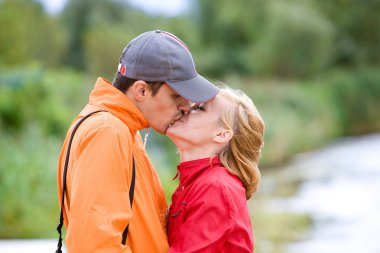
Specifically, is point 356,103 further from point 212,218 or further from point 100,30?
point 212,218

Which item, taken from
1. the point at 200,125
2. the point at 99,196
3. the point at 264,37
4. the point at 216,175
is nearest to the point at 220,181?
the point at 216,175

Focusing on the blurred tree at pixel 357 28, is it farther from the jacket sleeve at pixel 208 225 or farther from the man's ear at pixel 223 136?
the jacket sleeve at pixel 208 225

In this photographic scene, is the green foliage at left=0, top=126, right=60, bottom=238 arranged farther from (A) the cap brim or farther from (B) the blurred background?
(A) the cap brim

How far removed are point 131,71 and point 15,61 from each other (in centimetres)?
1225

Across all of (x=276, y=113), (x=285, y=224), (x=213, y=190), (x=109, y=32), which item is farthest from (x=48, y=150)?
(x=109, y=32)

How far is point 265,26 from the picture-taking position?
2566 centimetres

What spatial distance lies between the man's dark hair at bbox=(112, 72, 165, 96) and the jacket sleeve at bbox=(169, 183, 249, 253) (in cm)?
41

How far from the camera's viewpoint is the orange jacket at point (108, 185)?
80.4 inches

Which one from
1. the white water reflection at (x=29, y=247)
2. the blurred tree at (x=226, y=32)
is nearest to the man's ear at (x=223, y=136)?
the white water reflection at (x=29, y=247)

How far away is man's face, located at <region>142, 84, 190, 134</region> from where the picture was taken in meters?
2.32

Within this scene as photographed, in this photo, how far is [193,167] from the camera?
2.55 m

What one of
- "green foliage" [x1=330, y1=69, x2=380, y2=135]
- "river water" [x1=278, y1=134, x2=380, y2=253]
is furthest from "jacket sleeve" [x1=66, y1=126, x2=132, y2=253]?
"green foliage" [x1=330, y1=69, x2=380, y2=135]

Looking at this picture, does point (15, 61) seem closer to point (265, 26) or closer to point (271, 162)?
point (271, 162)

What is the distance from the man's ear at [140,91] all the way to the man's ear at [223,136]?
393 mm
